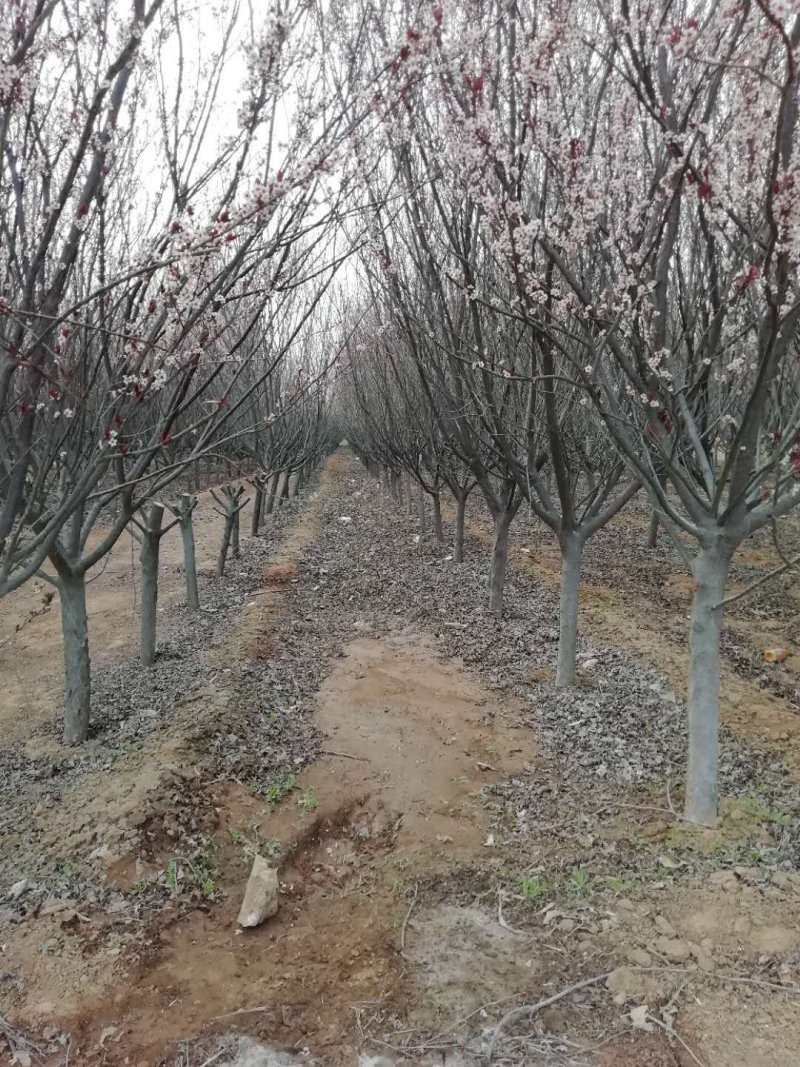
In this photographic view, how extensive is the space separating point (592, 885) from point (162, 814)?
8.57 feet

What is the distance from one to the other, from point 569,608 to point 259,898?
369 cm

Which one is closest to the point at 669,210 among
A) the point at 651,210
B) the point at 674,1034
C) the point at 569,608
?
the point at 651,210

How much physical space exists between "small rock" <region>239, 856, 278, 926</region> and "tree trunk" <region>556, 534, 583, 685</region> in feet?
11.4

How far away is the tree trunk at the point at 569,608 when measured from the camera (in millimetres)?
6328

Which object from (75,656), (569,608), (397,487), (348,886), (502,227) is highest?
(502,227)

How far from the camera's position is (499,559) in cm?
876

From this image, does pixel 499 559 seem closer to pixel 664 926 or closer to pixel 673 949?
pixel 664 926

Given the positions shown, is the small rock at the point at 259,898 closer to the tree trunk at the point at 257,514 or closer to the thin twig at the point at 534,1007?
the thin twig at the point at 534,1007

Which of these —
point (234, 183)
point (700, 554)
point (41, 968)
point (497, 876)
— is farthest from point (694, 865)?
point (234, 183)

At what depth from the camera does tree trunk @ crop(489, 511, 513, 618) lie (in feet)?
28.3

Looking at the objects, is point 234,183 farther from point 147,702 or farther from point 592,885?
point 147,702

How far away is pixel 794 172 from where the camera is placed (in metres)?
2.77

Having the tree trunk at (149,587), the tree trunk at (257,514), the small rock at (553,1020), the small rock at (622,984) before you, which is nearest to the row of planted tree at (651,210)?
the small rock at (622,984)

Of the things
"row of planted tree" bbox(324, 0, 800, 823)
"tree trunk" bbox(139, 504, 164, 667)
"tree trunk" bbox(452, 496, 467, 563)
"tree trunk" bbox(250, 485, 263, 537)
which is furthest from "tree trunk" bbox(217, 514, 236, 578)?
"row of planted tree" bbox(324, 0, 800, 823)
